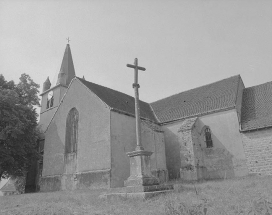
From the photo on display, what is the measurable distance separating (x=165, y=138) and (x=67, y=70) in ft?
53.5

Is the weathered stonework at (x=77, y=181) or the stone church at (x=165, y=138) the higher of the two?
the stone church at (x=165, y=138)

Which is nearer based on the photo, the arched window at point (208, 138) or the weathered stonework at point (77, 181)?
the weathered stonework at point (77, 181)

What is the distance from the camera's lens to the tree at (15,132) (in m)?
16.8

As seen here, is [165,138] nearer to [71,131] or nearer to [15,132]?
[71,131]

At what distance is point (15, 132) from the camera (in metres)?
16.9

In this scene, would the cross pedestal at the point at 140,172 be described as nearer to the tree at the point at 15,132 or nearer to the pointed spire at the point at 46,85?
the tree at the point at 15,132

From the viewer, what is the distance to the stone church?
14.9m

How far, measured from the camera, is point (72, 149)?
17266 millimetres

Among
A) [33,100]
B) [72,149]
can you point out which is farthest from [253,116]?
[33,100]

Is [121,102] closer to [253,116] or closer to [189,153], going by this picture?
[189,153]

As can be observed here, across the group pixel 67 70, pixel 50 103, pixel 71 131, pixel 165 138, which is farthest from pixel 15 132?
pixel 67 70

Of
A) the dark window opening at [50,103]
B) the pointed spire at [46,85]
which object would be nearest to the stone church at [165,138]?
the dark window opening at [50,103]

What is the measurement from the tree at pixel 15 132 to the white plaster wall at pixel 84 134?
1674 millimetres

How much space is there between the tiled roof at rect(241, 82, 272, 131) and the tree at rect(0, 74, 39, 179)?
16486 mm
